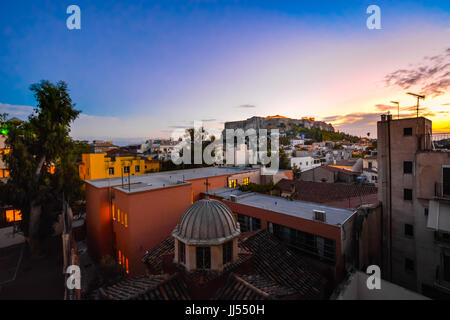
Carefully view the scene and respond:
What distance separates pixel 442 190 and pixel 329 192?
9.71 metres

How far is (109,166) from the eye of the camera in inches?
1321

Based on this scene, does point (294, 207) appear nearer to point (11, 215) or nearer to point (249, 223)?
point (249, 223)

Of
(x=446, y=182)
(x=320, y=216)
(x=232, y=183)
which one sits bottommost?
(x=320, y=216)

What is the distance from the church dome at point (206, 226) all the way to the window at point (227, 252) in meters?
0.45

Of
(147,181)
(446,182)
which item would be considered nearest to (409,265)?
(446,182)

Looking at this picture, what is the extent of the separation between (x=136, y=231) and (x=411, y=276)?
16768mm

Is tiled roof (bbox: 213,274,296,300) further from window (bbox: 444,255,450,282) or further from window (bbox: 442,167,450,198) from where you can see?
window (bbox: 444,255,450,282)

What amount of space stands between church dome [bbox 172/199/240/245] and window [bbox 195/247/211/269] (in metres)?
0.41

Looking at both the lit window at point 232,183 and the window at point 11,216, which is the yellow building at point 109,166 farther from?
the lit window at point 232,183

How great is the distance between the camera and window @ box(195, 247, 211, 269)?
8133 millimetres

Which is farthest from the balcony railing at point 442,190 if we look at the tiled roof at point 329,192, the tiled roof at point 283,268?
the tiled roof at point 283,268

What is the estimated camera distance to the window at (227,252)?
27.4ft

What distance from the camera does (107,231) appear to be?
15.6 metres
